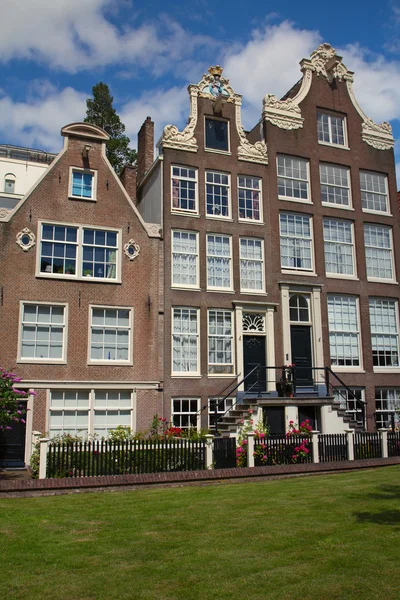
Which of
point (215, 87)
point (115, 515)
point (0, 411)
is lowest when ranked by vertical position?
point (115, 515)

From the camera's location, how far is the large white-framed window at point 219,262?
2684 cm

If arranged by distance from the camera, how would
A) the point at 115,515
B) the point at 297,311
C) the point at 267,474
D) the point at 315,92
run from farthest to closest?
the point at 315,92
the point at 297,311
the point at 267,474
the point at 115,515

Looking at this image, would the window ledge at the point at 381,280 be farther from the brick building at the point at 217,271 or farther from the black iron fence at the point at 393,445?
the black iron fence at the point at 393,445

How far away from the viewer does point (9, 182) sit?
134 ft

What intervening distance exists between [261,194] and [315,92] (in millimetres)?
7192

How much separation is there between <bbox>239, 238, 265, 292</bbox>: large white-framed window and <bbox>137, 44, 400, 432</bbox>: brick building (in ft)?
0.17

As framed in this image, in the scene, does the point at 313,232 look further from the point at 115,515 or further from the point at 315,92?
the point at 115,515

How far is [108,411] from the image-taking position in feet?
78.3

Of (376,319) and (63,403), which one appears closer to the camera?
(63,403)

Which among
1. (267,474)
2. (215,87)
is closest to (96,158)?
(215,87)

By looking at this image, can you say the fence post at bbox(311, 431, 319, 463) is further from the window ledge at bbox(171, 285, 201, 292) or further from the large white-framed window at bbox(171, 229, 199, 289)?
the large white-framed window at bbox(171, 229, 199, 289)

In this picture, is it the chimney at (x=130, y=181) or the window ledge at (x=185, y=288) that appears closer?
the window ledge at (x=185, y=288)

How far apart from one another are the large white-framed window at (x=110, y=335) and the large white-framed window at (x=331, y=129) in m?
14.7

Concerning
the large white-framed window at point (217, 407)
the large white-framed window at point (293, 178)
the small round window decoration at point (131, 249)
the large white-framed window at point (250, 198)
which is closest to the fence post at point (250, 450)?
the large white-framed window at point (217, 407)
